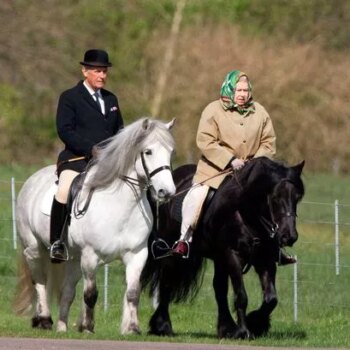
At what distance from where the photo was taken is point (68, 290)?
14.8 m

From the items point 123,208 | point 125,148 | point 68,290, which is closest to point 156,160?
point 125,148

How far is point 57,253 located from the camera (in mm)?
14406

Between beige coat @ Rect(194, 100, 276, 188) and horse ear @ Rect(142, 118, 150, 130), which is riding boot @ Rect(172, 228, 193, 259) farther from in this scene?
horse ear @ Rect(142, 118, 150, 130)

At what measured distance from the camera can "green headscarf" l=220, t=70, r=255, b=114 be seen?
48.6ft

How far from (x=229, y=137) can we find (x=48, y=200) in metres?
1.93

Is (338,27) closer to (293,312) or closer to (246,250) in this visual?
(293,312)

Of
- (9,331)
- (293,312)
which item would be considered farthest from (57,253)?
(293,312)

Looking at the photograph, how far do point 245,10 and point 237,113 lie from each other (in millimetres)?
29677

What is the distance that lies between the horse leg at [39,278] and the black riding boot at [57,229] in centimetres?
74

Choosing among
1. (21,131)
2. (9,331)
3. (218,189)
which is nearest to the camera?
(9,331)

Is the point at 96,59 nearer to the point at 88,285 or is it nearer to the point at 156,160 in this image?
the point at 156,160

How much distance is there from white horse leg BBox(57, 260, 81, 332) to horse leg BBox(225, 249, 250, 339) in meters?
1.54

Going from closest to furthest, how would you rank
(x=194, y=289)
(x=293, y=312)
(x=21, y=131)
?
(x=194, y=289) < (x=293, y=312) < (x=21, y=131)

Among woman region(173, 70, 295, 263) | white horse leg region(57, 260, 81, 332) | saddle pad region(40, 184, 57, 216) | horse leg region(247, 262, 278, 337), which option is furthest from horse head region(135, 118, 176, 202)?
horse leg region(247, 262, 278, 337)
